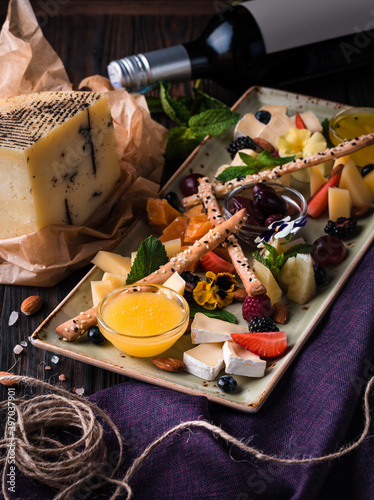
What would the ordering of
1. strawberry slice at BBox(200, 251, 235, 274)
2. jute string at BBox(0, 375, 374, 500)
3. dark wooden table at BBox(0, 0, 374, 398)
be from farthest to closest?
dark wooden table at BBox(0, 0, 374, 398), strawberry slice at BBox(200, 251, 235, 274), jute string at BBox(0, 375, 374, 500)

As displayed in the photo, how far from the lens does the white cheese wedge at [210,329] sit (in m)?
1.49

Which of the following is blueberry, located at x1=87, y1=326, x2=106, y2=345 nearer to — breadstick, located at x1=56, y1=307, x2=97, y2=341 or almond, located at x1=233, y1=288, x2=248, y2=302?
breadstick, located at x1=56, y1=307, x2=97, y2=341

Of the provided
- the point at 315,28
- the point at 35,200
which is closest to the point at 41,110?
the point at 35,200

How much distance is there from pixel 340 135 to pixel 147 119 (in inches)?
27.3

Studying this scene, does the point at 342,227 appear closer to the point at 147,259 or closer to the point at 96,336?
the point at 147,259

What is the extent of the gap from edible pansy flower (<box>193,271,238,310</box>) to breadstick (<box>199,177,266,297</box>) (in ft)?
0.13

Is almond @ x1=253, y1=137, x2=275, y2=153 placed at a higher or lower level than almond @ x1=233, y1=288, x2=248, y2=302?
higher

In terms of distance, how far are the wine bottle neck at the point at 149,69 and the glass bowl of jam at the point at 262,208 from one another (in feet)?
2.40

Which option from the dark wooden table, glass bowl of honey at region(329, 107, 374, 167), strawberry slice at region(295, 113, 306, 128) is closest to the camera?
glass bowl of honey at region(329, 107, 374, 167)

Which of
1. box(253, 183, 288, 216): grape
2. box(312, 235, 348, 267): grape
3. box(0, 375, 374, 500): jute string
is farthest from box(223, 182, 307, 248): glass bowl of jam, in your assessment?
box(0, 375, 374, 500): jute string

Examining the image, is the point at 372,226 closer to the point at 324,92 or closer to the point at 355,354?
the point at 355,354

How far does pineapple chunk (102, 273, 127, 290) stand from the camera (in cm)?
166

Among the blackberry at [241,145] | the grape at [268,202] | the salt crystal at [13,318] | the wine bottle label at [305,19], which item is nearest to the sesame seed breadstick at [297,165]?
the grape at [268,202]

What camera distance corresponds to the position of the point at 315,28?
8.00 feet
